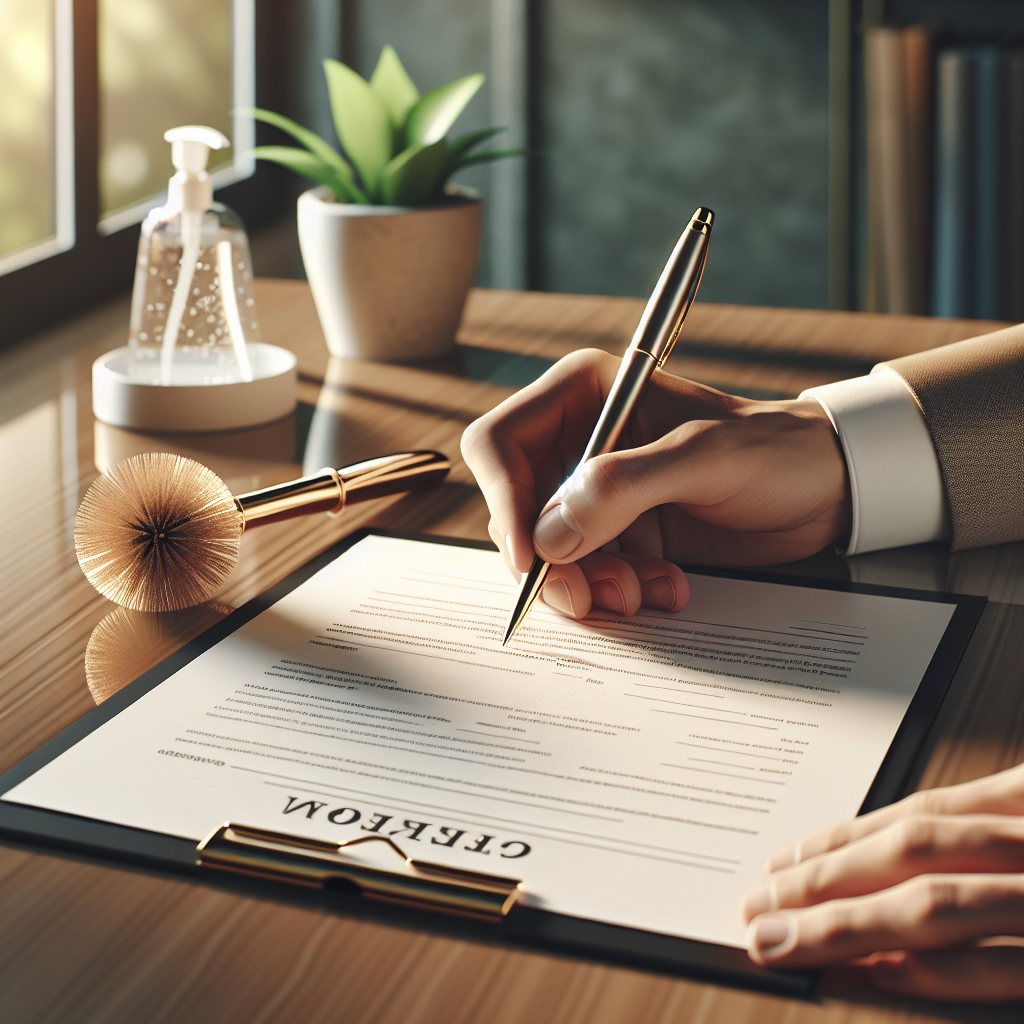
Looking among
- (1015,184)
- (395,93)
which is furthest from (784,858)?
(1015,184)

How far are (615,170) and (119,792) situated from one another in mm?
2045

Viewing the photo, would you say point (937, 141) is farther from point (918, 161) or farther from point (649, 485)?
point (649, 485)

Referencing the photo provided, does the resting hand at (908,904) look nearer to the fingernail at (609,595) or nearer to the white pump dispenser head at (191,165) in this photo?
the fingernail at (609,595)

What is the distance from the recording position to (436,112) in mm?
1186

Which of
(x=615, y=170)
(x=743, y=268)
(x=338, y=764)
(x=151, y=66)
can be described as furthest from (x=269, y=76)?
(x=338, y=764)

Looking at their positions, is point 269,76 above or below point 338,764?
above

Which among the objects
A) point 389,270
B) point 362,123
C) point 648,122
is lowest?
point 389,270

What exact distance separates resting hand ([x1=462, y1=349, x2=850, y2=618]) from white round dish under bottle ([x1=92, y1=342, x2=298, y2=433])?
0.94ft

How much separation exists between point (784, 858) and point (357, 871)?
0.49ft

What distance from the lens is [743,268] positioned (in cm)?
237

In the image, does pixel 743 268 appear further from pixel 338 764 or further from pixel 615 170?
pixel 338 764

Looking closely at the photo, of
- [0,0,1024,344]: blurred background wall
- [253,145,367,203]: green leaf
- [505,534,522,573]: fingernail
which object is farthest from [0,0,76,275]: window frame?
[505,534,522,573]: fingernail

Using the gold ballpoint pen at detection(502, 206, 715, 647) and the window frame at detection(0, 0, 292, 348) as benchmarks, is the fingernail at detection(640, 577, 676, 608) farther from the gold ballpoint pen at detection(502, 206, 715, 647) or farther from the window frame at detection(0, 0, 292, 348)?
the window frame at detection(0, 0, 292, 348)

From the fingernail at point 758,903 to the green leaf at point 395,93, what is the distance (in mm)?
919
